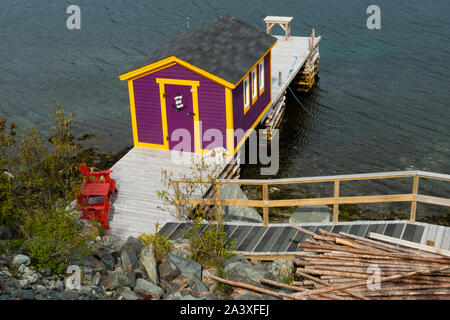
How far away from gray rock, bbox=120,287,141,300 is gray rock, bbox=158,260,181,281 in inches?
37.1

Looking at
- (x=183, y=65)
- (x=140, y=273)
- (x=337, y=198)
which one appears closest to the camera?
(x=140, y=273)

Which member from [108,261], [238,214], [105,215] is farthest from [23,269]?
[238,214]

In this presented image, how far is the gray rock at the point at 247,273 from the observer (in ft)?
38.9

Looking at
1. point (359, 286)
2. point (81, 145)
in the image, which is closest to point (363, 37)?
point (81, 145)

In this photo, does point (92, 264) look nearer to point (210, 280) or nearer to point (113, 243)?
point (113, 243)

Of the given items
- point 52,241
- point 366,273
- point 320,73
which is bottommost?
point 320,73

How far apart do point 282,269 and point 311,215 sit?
3.80 meters

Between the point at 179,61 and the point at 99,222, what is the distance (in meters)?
6.42

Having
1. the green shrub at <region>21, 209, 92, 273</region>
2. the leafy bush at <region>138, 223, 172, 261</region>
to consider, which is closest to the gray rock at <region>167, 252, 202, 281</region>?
the leafy bush at <region>138, 223, 172, 261</region>

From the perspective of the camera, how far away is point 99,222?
16016 millimetres

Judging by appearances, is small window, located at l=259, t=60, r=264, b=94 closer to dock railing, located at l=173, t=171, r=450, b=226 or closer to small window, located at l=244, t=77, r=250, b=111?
small window, located at l=244, t=77, r=250, b=111

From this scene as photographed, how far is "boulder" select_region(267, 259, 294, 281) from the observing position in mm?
12305

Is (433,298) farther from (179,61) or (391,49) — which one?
(391,49)

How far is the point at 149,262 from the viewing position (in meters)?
12.3
